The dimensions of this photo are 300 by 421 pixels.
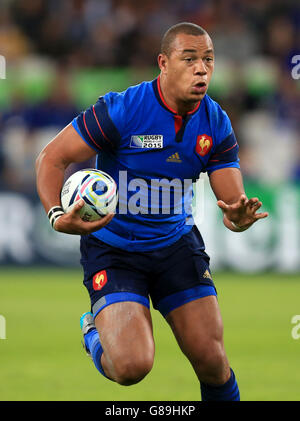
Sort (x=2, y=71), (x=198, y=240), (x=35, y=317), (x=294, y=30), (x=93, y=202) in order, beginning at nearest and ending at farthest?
(x=93, y=202) < (x=198, y=240) < (x=35, y=317) < (x=2, y=71) < (x=294, y=30)

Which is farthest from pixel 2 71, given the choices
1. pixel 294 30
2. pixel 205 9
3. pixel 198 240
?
pixel 198 240

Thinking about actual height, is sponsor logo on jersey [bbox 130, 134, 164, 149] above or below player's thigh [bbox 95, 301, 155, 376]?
above

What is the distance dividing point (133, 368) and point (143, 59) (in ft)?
36.1

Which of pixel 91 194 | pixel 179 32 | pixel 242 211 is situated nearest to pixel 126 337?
pixel 91 194

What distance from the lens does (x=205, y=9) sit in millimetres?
15805

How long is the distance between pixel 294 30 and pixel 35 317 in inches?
304

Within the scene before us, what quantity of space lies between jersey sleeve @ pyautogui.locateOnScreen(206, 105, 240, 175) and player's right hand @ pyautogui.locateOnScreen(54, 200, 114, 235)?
0.96 m

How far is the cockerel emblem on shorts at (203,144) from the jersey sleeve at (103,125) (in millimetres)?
488

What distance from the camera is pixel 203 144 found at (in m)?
5.47

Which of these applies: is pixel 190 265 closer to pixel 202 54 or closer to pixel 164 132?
pixel 164 132

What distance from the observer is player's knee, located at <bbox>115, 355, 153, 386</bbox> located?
493 cm

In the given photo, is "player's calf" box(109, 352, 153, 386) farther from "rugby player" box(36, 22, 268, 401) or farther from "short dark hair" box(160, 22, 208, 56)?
"short dark hair" box(160, 22, 208, 56)

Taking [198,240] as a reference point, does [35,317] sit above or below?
above

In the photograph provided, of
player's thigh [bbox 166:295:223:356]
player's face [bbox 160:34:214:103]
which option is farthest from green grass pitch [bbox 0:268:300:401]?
player's face [bbox 160:34:214:103]
